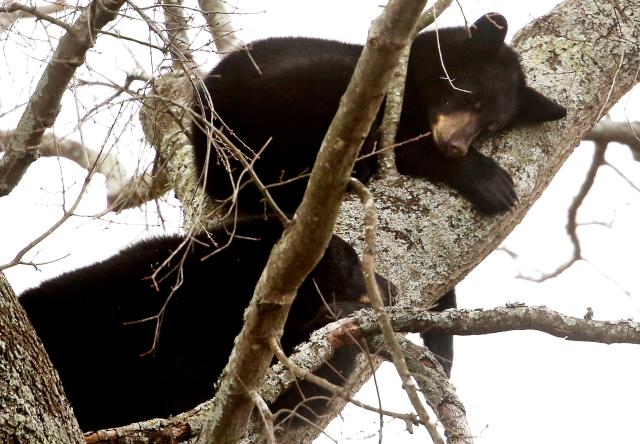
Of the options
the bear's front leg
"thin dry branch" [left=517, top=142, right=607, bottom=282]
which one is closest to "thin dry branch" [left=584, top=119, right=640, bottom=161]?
"thin dry branch" [left=517, top=142, right=607, bottom=282]

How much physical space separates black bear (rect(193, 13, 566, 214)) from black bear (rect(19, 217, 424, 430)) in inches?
21.8

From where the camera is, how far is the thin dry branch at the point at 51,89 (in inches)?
143

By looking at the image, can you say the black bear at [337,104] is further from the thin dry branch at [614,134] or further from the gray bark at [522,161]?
Result: the thin dry branch at [614,134]

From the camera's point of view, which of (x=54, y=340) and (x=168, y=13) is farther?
(x=54, y=340)

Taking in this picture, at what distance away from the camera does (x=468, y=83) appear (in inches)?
253

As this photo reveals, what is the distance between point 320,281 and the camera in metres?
4.84

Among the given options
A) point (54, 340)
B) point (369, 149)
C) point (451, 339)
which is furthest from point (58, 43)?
point (451, 339)

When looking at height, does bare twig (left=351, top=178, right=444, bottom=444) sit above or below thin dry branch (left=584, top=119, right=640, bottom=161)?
below

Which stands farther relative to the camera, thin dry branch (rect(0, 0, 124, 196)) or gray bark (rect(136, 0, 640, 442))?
gray bark (rect(136, 0, 640, 442))

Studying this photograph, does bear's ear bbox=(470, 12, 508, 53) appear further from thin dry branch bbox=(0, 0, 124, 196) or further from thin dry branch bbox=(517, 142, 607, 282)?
thin dry branch bbox=(0, 0, 124, 196)

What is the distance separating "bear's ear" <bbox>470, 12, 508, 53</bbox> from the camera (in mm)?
6273

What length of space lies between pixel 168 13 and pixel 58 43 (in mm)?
570

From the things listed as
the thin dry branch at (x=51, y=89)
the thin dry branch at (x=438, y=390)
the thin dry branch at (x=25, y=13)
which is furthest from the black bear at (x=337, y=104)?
the thin dry branch at (x=438, y=390)

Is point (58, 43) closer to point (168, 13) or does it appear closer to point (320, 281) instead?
point (168, 13)
